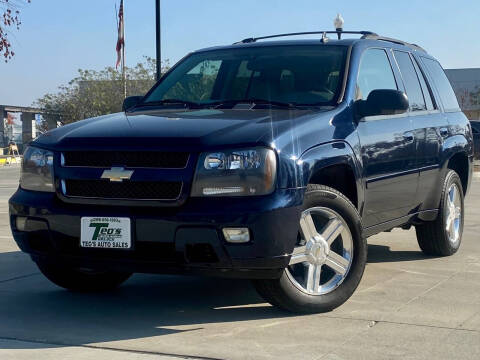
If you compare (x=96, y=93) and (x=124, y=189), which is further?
(x=96, y=93)

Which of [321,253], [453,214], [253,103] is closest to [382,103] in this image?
[253,103]

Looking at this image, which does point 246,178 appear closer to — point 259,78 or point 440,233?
point 259,78

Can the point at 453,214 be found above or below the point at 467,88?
below

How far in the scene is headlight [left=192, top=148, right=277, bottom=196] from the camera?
4.82 meters

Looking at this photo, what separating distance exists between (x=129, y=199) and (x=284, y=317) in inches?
48.1

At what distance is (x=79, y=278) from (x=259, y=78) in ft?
6.52

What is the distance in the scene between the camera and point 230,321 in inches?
205

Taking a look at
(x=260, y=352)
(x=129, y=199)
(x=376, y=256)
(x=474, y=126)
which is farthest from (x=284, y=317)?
(x=474, y=126)

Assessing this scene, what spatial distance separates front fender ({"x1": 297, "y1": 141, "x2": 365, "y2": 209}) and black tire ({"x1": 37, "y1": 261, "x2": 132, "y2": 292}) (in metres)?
1.89

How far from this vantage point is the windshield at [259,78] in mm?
6086

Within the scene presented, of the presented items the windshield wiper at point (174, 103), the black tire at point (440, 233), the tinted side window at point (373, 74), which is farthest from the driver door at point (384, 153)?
the windshield wiper at point (174, 103)

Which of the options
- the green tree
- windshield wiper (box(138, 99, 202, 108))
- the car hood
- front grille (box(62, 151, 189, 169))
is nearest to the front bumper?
front grille (box(62, 151, 189, 169))

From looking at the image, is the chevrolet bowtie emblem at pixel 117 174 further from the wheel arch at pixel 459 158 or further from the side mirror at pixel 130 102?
the wheel arch at pixel 459 158

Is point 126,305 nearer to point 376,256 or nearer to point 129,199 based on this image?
point 129,199
